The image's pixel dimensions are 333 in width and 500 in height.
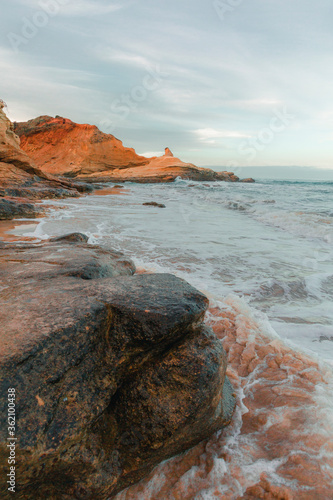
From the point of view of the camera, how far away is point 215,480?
4.50 ft

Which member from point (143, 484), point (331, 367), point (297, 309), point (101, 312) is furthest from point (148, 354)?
point (297, 309)

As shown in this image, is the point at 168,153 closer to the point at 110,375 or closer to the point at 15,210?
the point at 15,210

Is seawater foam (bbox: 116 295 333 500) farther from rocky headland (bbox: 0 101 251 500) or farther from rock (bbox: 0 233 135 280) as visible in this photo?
rock (bbox: 0 233 135 280)

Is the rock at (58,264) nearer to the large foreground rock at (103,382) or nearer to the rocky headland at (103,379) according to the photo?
the rocky headland at (103,379)

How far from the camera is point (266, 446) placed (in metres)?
1.52

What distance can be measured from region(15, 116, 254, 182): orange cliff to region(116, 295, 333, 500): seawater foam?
3950 centimetres

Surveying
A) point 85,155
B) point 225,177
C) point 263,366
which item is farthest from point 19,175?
point 225,177

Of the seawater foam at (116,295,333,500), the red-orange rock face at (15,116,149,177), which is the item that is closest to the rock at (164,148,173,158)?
the red-orange rock face at (15,116,149,177)

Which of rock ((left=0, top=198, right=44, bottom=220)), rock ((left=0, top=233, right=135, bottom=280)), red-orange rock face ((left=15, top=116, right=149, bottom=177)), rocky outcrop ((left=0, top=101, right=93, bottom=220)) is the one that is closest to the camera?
rock ((left=0, top=233, right=135, bottom=280))

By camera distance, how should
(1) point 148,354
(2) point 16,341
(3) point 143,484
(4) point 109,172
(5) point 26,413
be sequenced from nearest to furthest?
(5) point 26,413 < (2) point 16,341 < (3) point 143,484 < (1) point 148,354 < (4) point 109,172

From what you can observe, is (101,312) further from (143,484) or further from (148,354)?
(143,484)

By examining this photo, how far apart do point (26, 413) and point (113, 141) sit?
159ft

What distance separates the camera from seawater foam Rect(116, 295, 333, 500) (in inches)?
51.9

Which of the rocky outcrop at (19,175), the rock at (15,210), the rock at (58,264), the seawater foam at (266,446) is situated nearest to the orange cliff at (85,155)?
Result: the rocky outcrop at (19,175)
